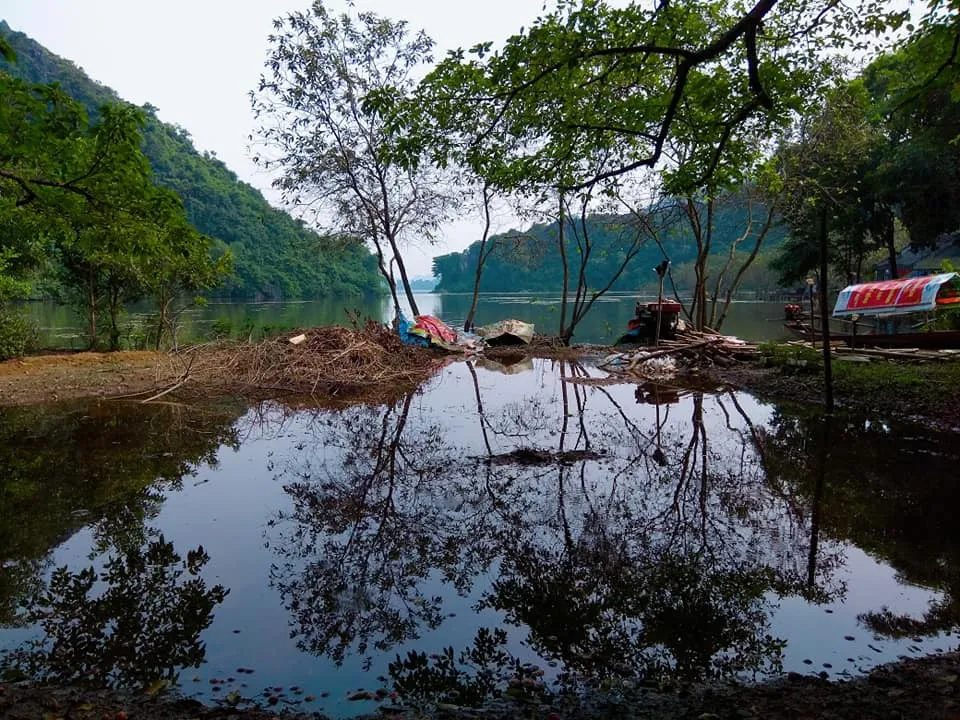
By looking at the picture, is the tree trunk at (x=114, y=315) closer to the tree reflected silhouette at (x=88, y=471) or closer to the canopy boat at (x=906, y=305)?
the tree reflected silhouette at (x=88, y=471)

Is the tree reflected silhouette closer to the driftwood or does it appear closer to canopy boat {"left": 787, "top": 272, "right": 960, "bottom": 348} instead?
the driftwood

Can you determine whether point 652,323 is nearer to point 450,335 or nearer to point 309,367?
point 450,335

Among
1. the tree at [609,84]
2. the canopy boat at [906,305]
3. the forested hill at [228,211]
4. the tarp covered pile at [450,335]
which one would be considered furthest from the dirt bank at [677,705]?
the forested hill at [228,211]

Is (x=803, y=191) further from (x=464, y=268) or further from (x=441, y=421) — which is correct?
(x=464, y=268)

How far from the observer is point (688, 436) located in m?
8.33

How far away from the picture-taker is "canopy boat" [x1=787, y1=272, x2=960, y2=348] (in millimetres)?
12047

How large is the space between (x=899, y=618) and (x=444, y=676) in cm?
281

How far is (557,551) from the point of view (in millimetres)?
4664

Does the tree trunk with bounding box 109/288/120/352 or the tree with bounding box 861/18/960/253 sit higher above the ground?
the tree with bounding box 861/18/960/253

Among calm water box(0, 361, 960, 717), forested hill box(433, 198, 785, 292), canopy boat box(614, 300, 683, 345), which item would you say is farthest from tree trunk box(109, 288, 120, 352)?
canopy boat box(614, 300, 683, 345)

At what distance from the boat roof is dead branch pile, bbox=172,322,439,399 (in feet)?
34.6

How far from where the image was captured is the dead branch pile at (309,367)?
12250 mm

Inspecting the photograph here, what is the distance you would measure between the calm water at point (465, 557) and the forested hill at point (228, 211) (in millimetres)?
51075

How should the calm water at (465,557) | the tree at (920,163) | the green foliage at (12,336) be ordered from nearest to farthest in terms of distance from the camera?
the calm water at (465,557) < the green foliage at (12,336) < the tree at (920,163)
